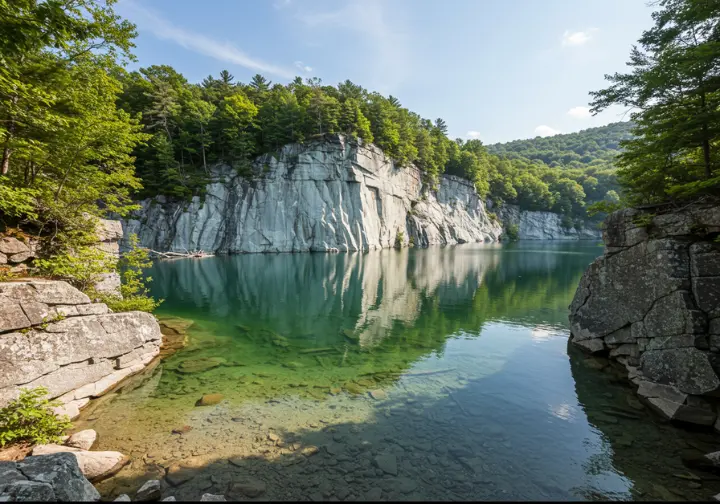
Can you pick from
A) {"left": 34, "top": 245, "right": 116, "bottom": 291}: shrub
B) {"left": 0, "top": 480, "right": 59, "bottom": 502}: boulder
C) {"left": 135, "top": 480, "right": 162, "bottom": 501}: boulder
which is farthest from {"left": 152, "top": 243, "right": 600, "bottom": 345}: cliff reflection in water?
{"left": 0, "top": 480, "right": 59, "bottom": 502}: boulder

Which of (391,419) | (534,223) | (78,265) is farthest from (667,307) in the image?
(534,223)

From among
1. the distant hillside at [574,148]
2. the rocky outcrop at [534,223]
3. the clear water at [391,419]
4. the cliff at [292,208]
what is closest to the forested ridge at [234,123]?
the cliff at [292,208]

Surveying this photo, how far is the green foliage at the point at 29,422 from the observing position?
5723 mm

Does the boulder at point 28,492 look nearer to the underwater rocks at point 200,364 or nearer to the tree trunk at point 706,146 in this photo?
the underwater rocks at point 200,364

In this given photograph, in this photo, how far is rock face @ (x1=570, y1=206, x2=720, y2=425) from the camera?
7590 millimetres

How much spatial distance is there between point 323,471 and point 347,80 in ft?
232

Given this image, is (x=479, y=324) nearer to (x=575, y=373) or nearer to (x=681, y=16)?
(x=575, y=373)

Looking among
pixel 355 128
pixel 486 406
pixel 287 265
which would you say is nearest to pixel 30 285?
pixel 486 406

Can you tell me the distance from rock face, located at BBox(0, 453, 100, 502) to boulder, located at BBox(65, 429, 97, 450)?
76.1 inches

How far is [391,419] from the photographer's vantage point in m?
7.38

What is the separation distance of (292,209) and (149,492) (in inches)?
1952

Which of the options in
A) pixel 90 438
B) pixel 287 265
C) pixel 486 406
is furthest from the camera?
pixel 287 265

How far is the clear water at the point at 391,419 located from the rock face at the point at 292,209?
36.6 m

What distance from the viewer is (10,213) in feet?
28.7
